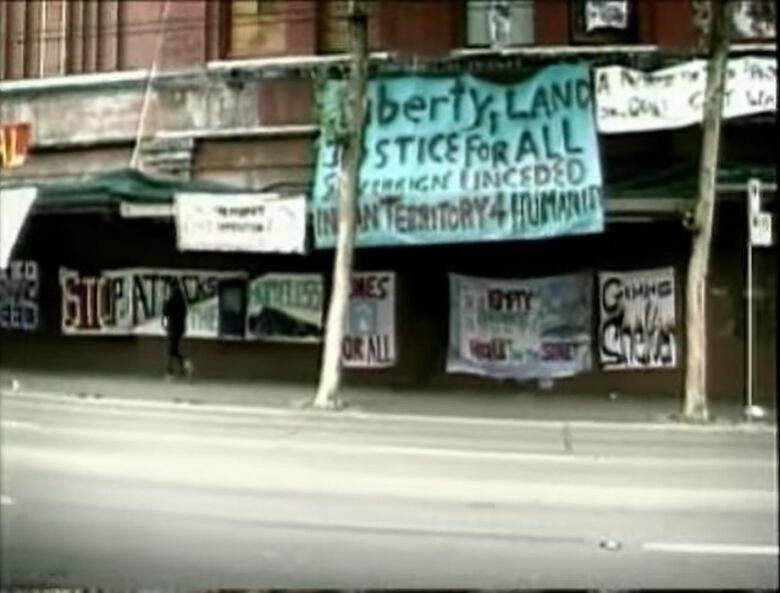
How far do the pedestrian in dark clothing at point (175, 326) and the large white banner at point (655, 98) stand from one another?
3509 millimetres

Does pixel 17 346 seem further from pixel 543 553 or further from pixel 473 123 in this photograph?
pixel 473 123

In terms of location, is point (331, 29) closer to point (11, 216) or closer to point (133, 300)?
point (133, 300)

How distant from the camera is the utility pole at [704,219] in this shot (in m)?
8.67

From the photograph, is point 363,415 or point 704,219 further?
point 704,219

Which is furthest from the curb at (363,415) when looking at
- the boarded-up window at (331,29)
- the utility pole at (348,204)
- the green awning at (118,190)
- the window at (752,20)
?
the boarded-up window at (331,29)

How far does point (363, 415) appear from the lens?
8719 mm

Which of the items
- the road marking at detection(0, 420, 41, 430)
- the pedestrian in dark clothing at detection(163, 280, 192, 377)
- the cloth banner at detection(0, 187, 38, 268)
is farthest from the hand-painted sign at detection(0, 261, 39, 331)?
the pedestrian in dark clothing at detection(163, 280, 192, 377)

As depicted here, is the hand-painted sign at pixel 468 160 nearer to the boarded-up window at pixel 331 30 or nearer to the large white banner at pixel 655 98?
the large white banner at pixel 655 98

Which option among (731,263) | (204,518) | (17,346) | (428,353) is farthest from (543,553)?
(428,353)

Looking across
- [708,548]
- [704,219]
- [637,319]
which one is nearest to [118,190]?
[637,319]

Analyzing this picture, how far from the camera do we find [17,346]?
7.14m

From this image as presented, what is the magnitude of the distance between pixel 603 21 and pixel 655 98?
830mm

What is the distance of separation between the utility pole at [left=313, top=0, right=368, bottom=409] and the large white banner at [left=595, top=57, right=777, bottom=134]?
77.3 inches

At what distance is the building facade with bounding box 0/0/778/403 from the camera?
32.5 feet
